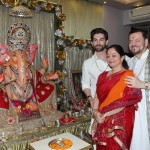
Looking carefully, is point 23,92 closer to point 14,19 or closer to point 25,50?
point 25,50

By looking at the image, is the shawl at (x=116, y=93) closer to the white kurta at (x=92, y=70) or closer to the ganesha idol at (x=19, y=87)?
the white kurta at (x=92, y=70)

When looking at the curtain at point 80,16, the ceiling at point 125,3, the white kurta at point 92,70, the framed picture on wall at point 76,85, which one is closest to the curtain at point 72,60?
the framed picture on wall at point 76,85

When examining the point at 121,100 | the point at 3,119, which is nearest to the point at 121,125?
the point at 121,100

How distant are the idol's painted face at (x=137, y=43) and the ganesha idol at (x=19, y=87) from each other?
111cm

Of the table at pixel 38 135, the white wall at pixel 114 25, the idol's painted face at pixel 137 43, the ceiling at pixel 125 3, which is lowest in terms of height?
the table at pixel 38 135

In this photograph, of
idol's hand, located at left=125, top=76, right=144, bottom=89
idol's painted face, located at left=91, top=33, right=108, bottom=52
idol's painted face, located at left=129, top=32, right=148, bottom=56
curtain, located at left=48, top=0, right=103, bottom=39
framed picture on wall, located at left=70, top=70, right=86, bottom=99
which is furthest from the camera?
curtain, located at left=48, top=0, right=103, bottom=39

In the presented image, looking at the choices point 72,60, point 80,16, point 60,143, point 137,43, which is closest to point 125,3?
point 80,16

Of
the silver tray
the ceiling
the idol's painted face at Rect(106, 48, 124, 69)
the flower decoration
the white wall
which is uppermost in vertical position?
the ceiling

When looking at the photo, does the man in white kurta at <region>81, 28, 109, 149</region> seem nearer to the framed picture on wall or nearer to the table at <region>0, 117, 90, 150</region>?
the table at <region>0, 117, 90, 150</region>

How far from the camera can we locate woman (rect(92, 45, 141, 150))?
1826 millimetres

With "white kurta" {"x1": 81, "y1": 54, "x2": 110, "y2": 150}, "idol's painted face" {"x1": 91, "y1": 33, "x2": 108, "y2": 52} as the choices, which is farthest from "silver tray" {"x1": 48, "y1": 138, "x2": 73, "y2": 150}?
"idol's painted face" {"x1": 91, "y1": 33, "x2": 108, "y2": 52}

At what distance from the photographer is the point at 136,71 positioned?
209 centimetres

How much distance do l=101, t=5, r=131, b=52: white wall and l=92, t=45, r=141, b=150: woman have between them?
2722 millimetres

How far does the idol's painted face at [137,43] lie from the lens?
2.02m
